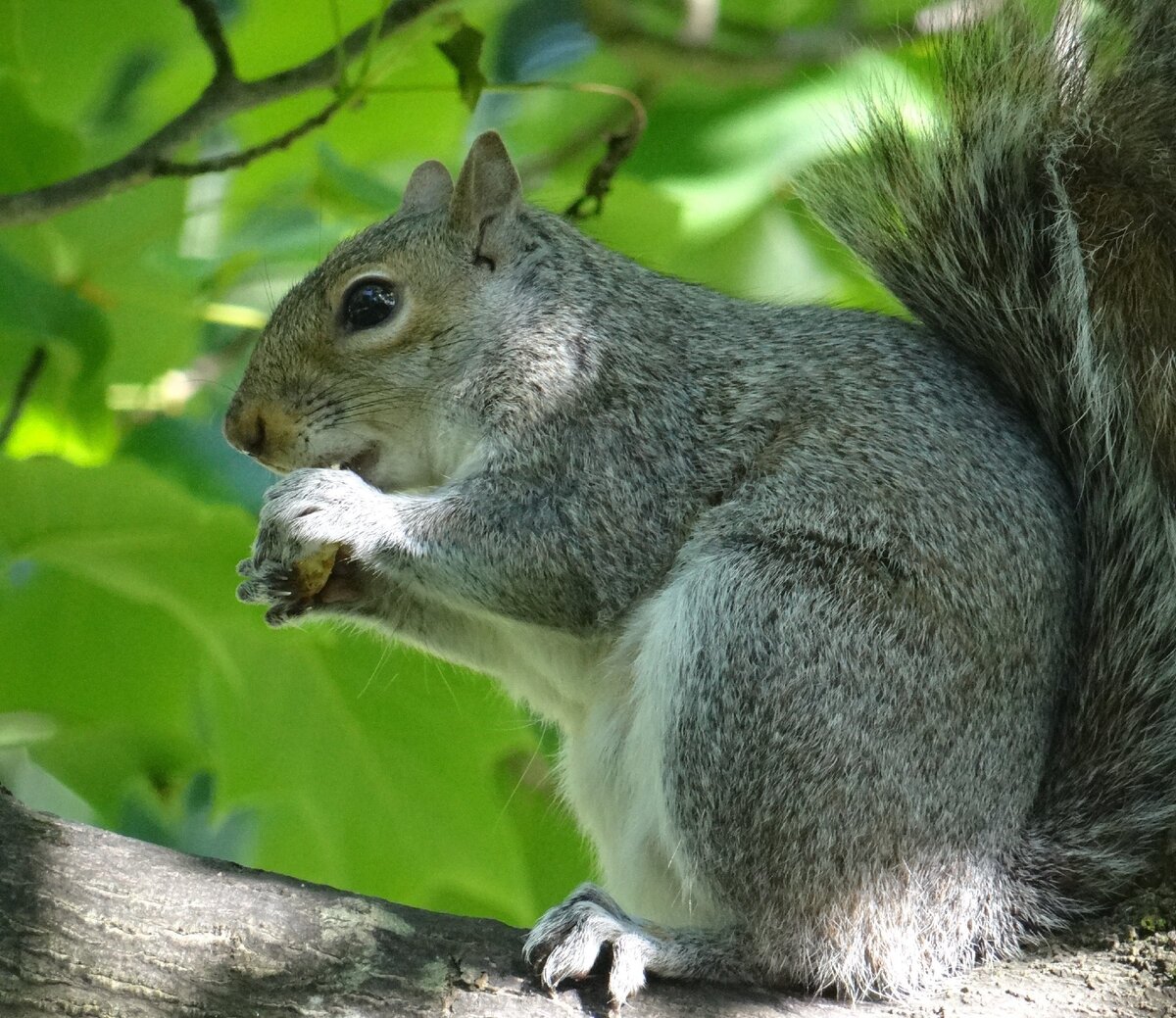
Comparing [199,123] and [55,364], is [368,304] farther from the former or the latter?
[55,364]

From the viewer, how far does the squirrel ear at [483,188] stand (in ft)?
9.02

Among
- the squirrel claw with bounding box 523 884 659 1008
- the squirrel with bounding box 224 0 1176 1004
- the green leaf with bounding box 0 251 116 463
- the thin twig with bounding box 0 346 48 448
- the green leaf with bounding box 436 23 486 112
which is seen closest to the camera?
the squirrel claw with bounding box 523 884 659 1008

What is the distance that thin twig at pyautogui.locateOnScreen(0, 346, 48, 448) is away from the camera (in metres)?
2.67

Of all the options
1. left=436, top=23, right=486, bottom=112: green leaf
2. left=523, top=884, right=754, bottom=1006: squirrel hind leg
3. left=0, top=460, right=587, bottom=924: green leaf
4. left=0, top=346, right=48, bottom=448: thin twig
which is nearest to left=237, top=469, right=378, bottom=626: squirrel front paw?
left=0, top=460, right=587, bottom=924: green leaf

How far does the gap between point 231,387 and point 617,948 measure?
160 centimetres

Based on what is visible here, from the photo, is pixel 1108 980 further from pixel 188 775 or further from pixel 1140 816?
pixel 188 775

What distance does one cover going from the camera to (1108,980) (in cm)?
197

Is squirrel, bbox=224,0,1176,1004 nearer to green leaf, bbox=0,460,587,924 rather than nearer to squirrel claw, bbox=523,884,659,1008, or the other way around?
squirrel claw, bbox=523,884,659,1008

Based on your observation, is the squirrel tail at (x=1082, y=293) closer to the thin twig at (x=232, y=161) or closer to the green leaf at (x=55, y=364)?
the thin twig at (x=232, y=161)

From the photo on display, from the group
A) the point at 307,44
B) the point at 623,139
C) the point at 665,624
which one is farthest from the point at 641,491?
the point at 307,44

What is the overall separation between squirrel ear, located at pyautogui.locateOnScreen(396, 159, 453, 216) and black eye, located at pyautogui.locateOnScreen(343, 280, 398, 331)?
0.29 meters

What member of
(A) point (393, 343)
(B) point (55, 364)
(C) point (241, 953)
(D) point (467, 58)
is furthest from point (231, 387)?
(C) point (241, 953)

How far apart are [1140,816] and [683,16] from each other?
2.27m

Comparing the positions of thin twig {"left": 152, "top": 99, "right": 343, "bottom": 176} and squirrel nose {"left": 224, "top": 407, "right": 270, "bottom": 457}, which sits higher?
thin twig {"left": 152, "top": 99, "right": 343, "bottom": 176}
